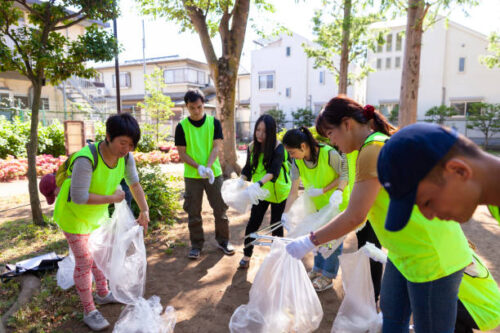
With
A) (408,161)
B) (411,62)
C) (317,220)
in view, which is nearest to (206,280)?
(317,220)

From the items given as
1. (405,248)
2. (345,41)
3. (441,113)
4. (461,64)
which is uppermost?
(461,64)

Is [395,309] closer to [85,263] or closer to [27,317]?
[85,263]

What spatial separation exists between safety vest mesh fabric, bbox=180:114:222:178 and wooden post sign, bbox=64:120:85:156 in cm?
686

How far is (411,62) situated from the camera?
6055 mm

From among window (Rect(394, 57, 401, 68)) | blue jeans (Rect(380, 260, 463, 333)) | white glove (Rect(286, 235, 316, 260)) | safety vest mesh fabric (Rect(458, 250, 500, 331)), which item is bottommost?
safety vest mesh fabric (Rect(458, 250, 500, 331))

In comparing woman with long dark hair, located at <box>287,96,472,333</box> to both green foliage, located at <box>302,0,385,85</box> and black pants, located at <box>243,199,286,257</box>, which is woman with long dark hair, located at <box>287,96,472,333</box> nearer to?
black pants, located at <box>243,199,286,257</box>

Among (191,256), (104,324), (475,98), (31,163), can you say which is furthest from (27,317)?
(475,98)

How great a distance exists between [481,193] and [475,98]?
21.0 meters

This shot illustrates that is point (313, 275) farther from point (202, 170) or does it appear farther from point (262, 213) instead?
point (202, 170)

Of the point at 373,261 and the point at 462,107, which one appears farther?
the point at 462,107

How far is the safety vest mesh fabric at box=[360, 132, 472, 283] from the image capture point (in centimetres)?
126

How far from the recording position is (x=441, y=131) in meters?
0.80

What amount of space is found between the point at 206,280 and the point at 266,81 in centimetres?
2171

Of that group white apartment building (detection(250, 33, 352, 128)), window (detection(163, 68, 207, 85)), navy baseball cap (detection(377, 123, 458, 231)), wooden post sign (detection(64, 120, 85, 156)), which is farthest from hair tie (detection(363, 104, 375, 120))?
window (detection(163, 68, 207, 85))
